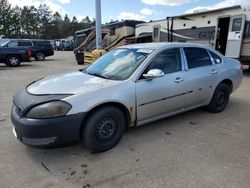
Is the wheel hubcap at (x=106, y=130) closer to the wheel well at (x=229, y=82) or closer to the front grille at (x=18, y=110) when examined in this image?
the front grille at (x=18, y=110)

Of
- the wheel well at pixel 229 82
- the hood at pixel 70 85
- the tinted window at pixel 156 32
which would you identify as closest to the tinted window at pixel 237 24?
the tinted window at pixel 156 32

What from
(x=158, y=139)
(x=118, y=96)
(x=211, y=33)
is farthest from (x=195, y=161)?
(x=211, y=33)

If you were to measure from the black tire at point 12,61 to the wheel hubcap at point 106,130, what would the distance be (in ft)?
43.2

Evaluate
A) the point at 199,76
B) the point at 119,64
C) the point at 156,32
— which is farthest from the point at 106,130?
the point at 156,32

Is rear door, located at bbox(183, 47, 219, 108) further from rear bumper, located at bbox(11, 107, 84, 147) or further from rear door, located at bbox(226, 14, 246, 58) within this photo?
rear door, located at bbox(226, 14, 246, 58)

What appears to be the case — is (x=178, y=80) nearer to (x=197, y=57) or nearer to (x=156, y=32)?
(x=197, y=57)

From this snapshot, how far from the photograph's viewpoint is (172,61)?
3820mm

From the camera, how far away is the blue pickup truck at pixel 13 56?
13578mm

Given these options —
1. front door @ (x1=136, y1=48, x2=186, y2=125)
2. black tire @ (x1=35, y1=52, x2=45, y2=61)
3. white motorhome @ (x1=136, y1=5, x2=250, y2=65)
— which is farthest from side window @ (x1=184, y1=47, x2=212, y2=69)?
black tire @ (x1=35, y1=52, x2=45, y2=61)

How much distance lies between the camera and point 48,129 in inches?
104

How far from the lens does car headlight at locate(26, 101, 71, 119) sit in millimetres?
2650

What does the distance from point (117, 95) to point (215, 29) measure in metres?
8.95

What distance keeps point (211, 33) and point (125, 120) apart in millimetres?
8891

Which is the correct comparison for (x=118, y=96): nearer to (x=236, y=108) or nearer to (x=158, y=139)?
(x=158, y=139)
